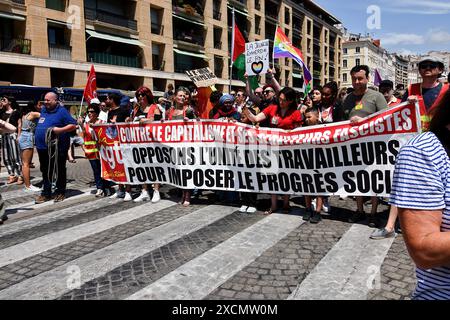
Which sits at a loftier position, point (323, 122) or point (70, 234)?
point (323, 122)

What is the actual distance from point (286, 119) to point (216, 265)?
9.53 ft

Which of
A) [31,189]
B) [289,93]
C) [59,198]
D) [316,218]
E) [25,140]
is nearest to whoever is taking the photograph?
[316,218]

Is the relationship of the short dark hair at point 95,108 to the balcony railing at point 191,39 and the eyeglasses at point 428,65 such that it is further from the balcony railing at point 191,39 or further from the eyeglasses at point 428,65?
the balcony railing at point 191,39

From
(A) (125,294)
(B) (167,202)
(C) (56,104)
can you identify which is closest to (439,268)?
(A) (125,294)

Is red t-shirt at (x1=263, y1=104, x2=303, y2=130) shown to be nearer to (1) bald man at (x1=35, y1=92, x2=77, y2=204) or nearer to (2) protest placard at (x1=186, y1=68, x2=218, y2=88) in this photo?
(2) protest placard at (x1=186, y1=68, x2=218, y2=88)

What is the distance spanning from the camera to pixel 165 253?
4359 millimetres

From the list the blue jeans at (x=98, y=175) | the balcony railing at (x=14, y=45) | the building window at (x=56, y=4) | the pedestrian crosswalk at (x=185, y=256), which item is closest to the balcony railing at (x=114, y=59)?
the building window at (x=56, y=4)

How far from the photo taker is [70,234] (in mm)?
5203

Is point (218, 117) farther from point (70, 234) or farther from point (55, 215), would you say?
point (55, 215)

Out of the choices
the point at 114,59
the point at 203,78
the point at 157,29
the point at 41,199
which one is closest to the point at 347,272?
the point at 203,78

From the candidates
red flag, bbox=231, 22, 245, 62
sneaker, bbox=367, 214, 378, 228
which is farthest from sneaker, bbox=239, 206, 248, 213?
red flag, bbox=231, 22, 245, 62

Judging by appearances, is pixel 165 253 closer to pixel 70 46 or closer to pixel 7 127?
pixel 7 127

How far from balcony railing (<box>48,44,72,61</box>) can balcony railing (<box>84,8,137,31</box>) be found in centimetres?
340

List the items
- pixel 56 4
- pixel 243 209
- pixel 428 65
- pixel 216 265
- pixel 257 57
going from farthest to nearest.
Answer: pixel 56 4 < pixel 257 57 < pixel 243 209 < pixel 428 65 < pixel 216 265
